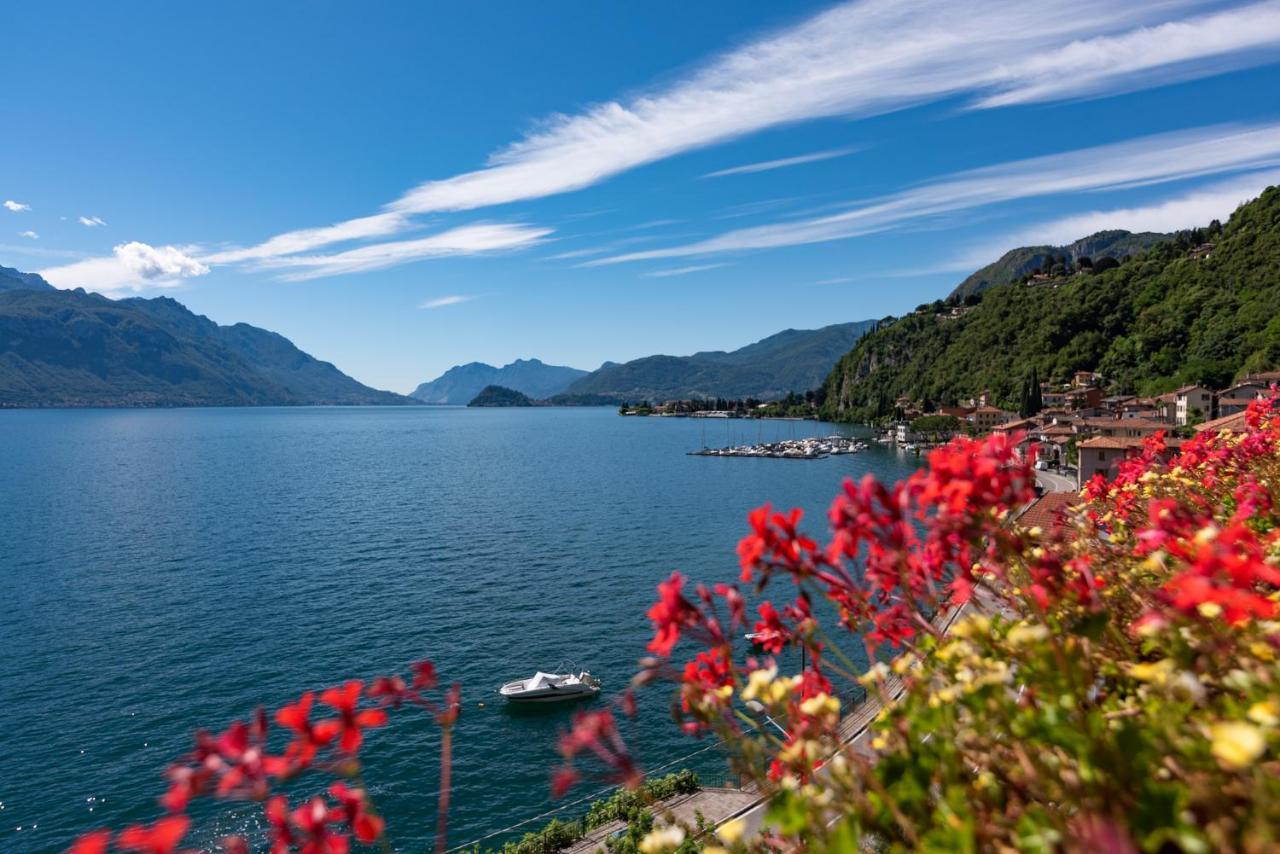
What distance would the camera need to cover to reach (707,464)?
93438mm

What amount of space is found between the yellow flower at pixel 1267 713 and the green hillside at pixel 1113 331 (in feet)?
286

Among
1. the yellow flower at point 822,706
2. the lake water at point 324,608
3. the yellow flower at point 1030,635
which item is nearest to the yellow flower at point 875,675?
the yellow flower at point 822,706

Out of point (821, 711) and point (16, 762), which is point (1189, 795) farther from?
point (16, 762)

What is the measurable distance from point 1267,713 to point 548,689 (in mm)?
23340

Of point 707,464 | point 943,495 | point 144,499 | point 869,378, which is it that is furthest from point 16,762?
point 869,378

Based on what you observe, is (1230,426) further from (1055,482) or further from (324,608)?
(1055,482)

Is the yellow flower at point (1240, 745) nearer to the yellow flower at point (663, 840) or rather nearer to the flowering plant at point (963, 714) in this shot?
the flowering plant at point (963, 714)

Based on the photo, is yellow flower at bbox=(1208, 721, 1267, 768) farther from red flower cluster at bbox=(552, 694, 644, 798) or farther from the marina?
the marina

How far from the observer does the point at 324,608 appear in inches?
1273

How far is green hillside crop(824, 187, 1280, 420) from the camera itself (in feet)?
259

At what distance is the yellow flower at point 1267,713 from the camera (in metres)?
1.41

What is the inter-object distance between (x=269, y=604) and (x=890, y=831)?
3745cm

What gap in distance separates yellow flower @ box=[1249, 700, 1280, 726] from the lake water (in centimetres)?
207

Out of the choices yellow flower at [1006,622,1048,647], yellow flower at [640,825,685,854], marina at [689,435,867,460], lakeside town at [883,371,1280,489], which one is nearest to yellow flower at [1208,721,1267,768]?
yellow flower at [1006,622,1048,647]
